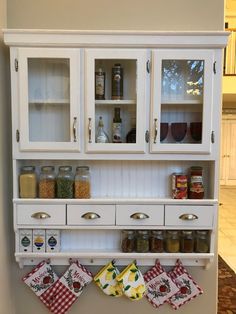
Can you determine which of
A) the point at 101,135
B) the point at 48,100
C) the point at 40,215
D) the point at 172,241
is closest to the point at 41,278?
the point at 40,215

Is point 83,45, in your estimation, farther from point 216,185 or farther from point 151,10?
point 216,185

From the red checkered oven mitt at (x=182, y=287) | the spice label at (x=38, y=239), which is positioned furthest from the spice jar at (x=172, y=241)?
the spice label at (x=38, y=239)

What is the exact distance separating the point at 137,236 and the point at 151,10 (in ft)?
4.31

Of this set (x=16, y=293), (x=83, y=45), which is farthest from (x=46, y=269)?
(x=83, y=45)

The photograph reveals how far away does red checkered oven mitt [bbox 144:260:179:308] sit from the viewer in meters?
1.98

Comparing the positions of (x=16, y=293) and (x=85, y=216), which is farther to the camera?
(x=16, y=293)

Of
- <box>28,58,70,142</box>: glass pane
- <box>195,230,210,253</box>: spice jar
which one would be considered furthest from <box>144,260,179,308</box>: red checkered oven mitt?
<box>28,58,70,142</box>: glass pane

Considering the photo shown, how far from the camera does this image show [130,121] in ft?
6.19

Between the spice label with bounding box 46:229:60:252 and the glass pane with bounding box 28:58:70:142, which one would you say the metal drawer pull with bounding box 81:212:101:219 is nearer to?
the spice label with bounding box 46:229:60:252

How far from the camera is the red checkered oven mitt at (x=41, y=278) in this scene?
1.99m

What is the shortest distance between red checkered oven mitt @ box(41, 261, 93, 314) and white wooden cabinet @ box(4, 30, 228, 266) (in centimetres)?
9

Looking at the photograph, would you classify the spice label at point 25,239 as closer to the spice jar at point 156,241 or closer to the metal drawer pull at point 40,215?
the metal drawer pull at point 40,215

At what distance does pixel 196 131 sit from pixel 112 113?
49 cm

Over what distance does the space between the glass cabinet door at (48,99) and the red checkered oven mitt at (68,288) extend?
0.75 metres
